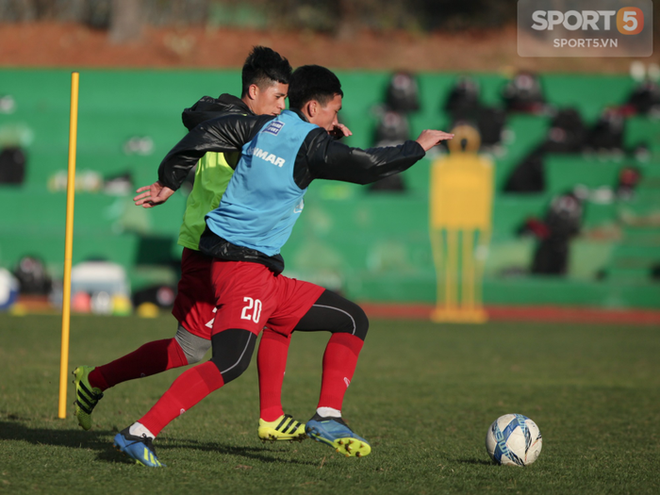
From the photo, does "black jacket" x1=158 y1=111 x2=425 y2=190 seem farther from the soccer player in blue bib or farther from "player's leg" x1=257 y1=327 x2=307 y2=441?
"player's leg" x1=257 y1=327 x2=307 y2=441

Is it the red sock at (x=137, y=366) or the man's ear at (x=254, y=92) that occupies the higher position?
the man's ear at (x=254, y=92)

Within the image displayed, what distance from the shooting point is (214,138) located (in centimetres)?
381

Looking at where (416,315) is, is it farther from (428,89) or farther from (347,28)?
(347,28)

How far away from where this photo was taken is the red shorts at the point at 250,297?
12.4 ft

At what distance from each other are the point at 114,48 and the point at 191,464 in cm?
2248

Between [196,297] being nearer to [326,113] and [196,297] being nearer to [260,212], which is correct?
[260,212]

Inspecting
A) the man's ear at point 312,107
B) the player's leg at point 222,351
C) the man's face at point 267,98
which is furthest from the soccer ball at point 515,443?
the man's face at point 267,98

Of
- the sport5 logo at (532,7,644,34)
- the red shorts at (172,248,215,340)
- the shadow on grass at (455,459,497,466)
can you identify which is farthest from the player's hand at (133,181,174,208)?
the sport5 logo at (532,7,644,34)

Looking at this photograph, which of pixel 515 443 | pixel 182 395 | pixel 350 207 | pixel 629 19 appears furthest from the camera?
pixel 629 19

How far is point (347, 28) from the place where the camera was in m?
25.7

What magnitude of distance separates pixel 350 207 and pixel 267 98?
38.9 feet

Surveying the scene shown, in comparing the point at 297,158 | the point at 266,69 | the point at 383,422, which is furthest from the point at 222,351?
the point at 383,422

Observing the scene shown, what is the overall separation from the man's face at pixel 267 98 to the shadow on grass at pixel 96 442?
1894 millimetres

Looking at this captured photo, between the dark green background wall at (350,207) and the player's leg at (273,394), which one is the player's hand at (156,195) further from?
Result: the dark green background wall at (350,207)
